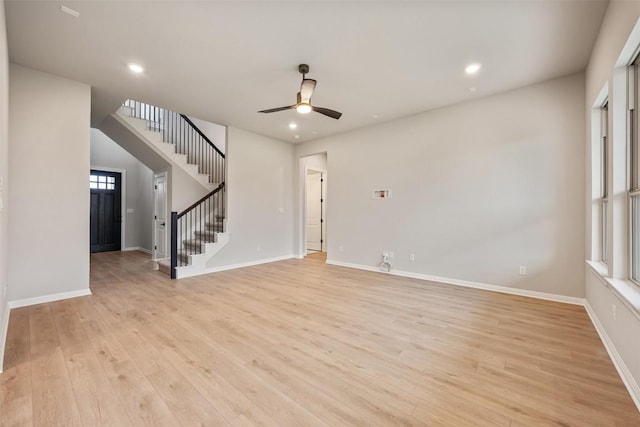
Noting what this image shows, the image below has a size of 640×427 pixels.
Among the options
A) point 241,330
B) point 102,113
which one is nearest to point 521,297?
point 241,330

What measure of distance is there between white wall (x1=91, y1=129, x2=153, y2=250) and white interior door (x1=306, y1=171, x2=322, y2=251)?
4635 mm

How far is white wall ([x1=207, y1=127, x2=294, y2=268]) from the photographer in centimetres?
580

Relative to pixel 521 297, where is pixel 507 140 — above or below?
above

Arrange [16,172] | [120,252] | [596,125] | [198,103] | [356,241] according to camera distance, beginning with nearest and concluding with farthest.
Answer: [596,125] → [16,172] → [198,103] → [356,241] → [120,252]

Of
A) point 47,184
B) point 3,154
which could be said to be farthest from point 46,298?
point 3,154

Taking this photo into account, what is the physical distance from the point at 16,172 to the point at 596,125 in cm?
699

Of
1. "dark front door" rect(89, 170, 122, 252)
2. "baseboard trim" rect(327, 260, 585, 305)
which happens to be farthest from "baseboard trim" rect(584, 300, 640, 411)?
"dark front door" rect(89, 170, 122, 252)

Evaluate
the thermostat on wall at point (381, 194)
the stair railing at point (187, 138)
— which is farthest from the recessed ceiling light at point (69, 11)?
the thermostat on wall at point (381, 194)

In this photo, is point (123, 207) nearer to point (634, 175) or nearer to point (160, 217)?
point (160, 217)

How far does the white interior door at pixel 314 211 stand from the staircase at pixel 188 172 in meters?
2.72

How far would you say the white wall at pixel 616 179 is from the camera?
188 cm

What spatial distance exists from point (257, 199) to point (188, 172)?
5.84ft

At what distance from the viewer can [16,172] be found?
3375mm

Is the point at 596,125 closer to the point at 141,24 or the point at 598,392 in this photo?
the point at 598,392
